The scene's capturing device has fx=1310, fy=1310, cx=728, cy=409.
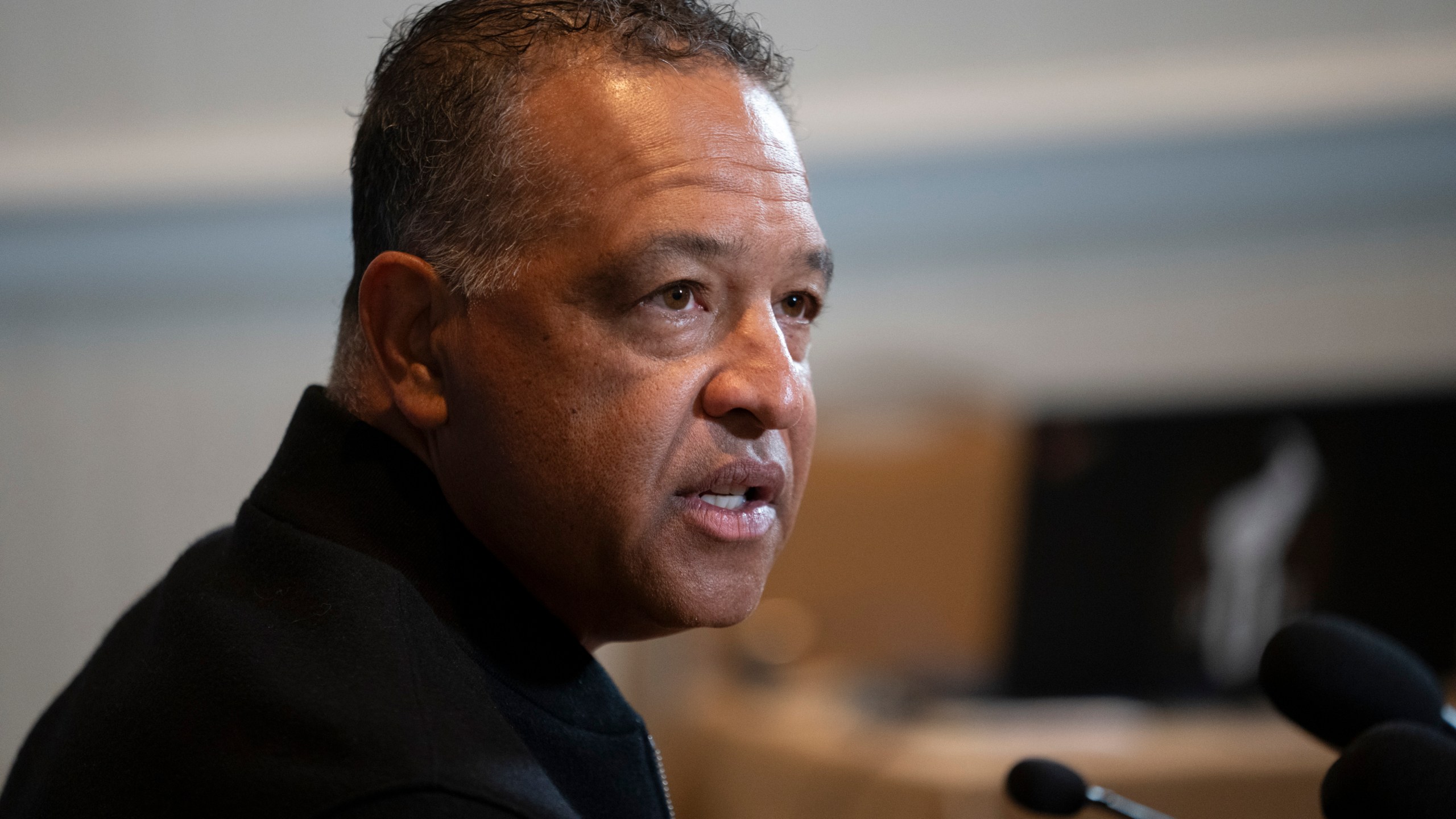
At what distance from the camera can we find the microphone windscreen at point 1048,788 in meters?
1.17

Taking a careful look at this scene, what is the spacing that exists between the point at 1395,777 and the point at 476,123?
865 mm

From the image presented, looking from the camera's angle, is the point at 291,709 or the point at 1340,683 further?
the point at 1340,683

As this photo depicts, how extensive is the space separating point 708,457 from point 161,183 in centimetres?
250

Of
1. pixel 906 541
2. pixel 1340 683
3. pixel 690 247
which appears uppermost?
pixel 690 247

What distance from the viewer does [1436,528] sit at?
10.1 feet

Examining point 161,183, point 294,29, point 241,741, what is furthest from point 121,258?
point 241,741

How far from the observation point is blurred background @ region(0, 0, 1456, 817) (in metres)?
3.02

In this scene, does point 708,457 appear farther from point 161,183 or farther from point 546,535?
point 161,183

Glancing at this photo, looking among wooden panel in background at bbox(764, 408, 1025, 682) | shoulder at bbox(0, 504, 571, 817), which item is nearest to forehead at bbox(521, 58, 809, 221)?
shoulder at bbox(0, 504, 571, 817)

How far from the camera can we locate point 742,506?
1.13m

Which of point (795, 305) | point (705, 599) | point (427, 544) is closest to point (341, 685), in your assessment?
point (427, 544)

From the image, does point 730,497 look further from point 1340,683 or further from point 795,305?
point 1340,683

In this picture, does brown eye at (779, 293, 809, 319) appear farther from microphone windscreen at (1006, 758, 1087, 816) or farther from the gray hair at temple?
microphone windscreen at (1006, 758, 1087, 816)

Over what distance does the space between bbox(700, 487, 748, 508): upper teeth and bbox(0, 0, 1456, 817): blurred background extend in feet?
5.52
